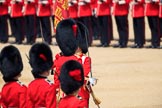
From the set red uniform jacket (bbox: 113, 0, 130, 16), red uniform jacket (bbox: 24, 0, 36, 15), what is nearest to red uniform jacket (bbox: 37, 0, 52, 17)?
red uniform jacket (bbox: 24, 0, 36, 15)

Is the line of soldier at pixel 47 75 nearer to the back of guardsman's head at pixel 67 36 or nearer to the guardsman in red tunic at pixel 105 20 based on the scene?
the back of guardsman's head at pixel 67 36

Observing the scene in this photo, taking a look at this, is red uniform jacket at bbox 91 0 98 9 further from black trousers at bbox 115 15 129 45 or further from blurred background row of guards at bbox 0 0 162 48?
black trousers at bbox 115 15 129 45

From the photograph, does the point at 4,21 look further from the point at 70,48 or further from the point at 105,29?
the point at 70,48

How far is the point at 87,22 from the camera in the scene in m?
17.0

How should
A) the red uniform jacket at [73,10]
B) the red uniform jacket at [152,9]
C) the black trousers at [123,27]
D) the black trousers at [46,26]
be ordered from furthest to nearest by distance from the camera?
the black trousers at [46,26] → the red uniform jacket at [73,10] → the black trousers at [123,27] → the red uniform jacket at [152,9]

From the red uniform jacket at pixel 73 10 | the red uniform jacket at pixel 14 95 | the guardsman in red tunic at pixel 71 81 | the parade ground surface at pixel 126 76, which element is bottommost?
the parade ground surface at pixel 126 76

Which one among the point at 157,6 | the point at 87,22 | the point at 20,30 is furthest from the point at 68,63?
the point at 20,30

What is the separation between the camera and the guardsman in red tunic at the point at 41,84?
22.4 ft

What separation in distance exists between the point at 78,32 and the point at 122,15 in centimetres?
821

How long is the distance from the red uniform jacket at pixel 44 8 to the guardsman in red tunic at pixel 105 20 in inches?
53.2

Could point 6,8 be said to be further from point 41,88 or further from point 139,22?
point 41,88

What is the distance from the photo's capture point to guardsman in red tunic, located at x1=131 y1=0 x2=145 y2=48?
15711mm

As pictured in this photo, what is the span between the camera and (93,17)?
17.7 meters

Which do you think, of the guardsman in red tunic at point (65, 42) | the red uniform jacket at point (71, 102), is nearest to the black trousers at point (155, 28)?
the guardsman in red tunic at point (65, 42)
